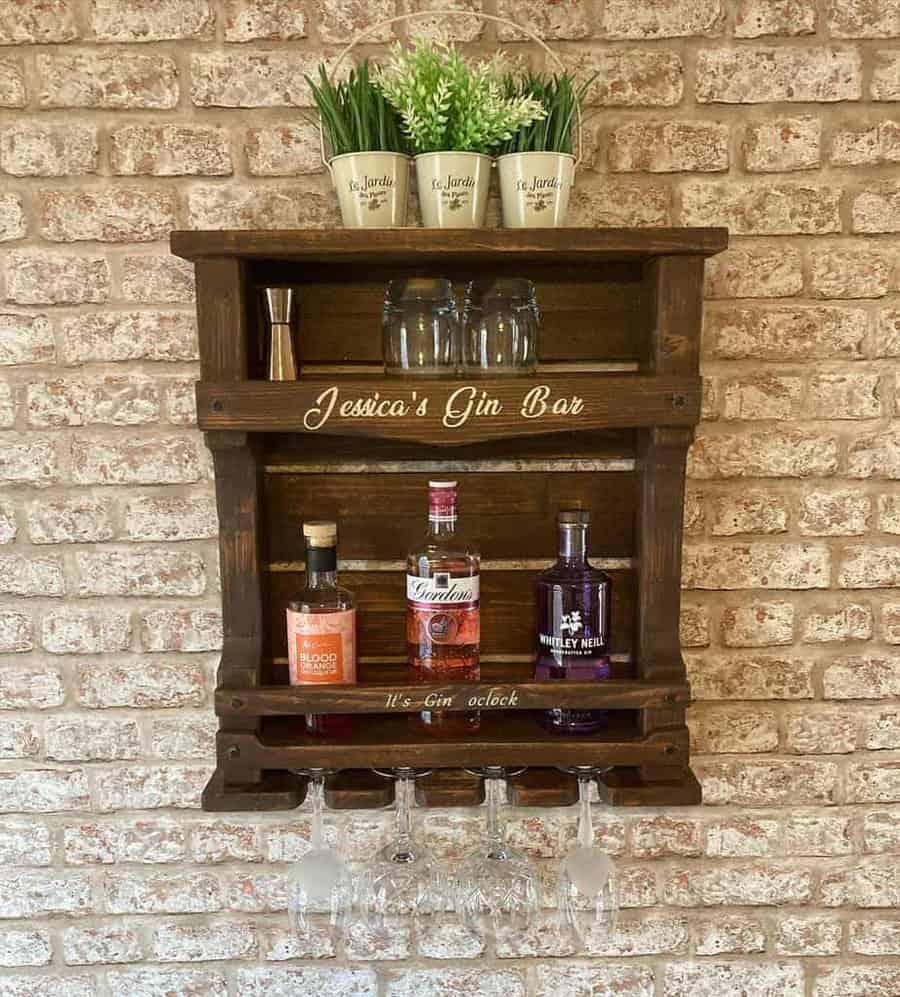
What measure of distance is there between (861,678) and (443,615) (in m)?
0.67

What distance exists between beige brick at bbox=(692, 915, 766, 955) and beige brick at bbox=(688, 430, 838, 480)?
705 mm

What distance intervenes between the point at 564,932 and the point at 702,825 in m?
0.28

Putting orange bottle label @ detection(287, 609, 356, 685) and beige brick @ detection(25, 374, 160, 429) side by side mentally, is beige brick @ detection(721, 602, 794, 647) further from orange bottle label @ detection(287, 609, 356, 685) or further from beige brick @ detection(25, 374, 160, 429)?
beige brick @ detection(25, 374, 160, 429)

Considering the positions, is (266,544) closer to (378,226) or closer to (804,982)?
(378,226)

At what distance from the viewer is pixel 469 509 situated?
51.6 inches

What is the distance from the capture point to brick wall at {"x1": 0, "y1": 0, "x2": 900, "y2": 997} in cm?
126

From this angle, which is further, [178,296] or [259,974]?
[259,974]

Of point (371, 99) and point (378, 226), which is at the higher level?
point (371, 99)

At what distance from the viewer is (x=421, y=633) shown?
1186 millimetres

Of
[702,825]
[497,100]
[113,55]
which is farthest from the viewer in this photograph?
[702,825]

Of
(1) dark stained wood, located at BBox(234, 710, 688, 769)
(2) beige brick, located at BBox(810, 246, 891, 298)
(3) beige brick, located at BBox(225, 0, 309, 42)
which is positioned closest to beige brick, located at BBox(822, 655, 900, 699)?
(1) dark stained wood, located at BBox(234, 710, 688, 769)

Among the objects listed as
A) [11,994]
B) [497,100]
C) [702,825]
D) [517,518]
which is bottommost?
[11,994]

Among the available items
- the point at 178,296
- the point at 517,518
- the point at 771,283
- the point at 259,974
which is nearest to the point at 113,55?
the point at 178,296

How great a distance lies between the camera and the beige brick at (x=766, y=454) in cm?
132
